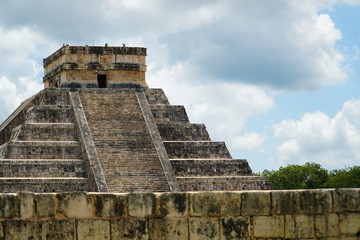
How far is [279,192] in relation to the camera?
11242 millimetres

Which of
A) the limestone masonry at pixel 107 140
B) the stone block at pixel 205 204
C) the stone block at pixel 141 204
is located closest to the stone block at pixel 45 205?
the stone block at pixel 141 204

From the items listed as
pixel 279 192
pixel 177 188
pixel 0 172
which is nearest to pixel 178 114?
pixel 177 188

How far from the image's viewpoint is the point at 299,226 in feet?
37.0

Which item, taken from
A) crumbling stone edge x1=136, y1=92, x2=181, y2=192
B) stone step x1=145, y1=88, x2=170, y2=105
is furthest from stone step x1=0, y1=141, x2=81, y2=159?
stone step x1=145, y1=88, x2=170, y2=105

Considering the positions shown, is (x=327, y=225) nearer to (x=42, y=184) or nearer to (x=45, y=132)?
(x=42, y=184)

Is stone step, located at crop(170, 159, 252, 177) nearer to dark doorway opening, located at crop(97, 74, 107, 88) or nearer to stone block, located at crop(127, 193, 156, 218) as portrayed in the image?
dark doorway opening, located at crop(97, 74, 107, 88)

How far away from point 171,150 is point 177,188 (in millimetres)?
3466

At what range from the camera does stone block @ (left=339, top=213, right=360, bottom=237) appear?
1145 cm

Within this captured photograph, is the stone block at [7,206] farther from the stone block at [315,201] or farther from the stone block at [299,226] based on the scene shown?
the stone block at [315,201]

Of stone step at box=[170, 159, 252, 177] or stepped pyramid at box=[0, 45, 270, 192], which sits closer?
stepped pyramid at box=[0, 45, 270, 192]

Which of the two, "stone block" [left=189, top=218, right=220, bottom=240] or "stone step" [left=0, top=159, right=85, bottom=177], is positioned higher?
"stone step" [left=0, top=159, right=85, bottom=177]

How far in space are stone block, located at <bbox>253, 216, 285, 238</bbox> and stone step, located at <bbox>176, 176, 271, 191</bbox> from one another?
71.8 ft

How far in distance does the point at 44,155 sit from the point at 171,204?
2295 centimetres

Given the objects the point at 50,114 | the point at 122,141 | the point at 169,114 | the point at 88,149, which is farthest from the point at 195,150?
the point at 50,114
